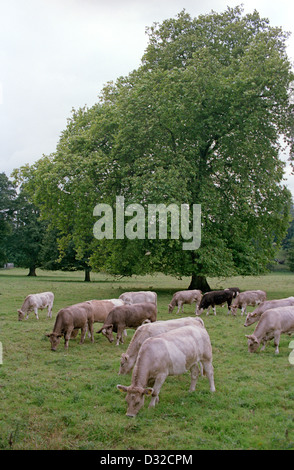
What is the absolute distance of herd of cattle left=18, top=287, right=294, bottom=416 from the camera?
8703mm

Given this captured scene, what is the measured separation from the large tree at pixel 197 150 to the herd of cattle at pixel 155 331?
6.16 metres

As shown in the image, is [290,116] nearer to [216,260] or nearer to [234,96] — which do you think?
[234,96]

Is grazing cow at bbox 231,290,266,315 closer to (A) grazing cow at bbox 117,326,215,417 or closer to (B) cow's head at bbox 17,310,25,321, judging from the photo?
(B) cow's head at bbox 17,310,25,321

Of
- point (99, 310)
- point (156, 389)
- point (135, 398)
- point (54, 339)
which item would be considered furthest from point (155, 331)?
point (99, 310)

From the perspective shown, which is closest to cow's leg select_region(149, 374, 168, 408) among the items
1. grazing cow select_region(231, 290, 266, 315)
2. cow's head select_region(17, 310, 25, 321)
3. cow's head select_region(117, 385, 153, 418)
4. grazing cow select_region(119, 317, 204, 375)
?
cow's head select_region(117, 385, 153, 418)

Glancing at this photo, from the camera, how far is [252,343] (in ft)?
42.7

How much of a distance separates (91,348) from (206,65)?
21.5 m

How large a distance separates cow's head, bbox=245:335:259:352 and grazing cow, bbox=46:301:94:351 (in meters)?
5.55

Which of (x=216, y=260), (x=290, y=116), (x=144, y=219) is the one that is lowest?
(x=216, y=260)

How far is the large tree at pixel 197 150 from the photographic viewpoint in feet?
87.4

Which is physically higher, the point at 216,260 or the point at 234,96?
the point at 234,96

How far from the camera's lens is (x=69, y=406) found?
8656 mm

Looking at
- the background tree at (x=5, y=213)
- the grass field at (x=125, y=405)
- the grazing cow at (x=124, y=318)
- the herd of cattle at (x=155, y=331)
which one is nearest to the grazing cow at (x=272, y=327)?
the herd of cattle at (x=155, y=331)

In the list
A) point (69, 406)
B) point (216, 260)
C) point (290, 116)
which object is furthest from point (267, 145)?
point (69, 406)
